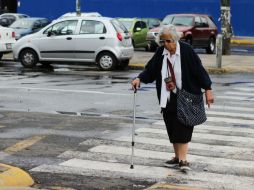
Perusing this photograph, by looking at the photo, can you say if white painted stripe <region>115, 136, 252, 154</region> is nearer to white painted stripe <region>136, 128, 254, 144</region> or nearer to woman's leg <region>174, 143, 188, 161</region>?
white painted stripe <region>136, 128, 254, 144</region>

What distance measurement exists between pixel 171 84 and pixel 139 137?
7.15ft

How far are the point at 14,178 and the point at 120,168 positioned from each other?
4.16 ft

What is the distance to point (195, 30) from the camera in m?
27.8

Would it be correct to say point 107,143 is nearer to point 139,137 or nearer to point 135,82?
point 139,137

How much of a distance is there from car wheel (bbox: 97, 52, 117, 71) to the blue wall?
20.1m

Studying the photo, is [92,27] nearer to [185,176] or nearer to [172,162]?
[172,162]

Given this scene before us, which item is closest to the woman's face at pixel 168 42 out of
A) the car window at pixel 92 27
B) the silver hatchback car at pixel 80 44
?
the silver hatchback car at pixel 80 44

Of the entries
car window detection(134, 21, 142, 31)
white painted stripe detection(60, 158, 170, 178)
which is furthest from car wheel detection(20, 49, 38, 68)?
white painted stripe detection(60, 158, 170, 178)

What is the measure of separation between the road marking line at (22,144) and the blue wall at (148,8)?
3080 cm

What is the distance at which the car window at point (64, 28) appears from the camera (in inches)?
810

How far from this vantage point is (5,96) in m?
13.8

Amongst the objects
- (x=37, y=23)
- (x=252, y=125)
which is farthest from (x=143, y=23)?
(x=252, y=125)

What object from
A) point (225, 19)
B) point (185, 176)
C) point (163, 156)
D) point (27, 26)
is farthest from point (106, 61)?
point (185, 176)

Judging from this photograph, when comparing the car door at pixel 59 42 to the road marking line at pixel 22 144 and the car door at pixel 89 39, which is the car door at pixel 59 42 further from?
the road marking line at pixel 22 144
